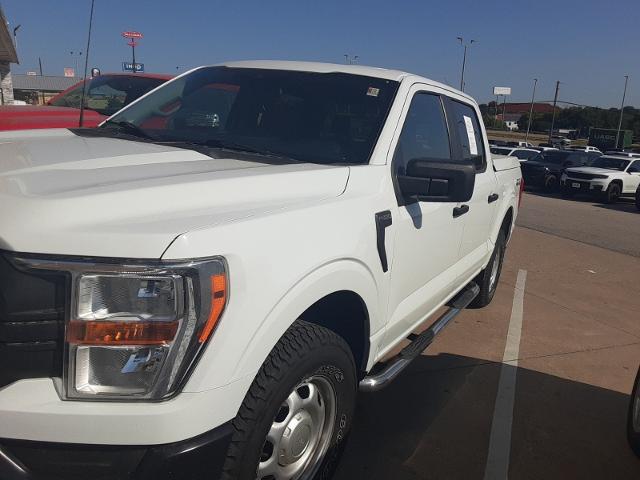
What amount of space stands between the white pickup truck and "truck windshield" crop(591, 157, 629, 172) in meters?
20.0

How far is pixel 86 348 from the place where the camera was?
5.20 ft

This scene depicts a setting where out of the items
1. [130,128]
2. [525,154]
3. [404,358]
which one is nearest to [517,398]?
[404,358]

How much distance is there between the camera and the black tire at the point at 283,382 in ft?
6.07

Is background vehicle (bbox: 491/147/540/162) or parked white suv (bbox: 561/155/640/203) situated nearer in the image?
parked white suv (bbox: 561/155/640/203)

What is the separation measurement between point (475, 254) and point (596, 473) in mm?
1810

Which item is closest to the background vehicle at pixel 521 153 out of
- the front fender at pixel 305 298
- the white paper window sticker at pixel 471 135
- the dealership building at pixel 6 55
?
the dealership building at pixel 6 55

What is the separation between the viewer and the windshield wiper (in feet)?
10.4

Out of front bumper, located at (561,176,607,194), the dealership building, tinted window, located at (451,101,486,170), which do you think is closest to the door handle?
tinted window, located at (451,101,486,170)

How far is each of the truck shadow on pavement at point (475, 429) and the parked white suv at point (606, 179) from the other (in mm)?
17171

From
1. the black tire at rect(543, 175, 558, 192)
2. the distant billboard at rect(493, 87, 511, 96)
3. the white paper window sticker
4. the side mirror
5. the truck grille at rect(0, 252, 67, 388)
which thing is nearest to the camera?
the truck grille at rect(0, 252, 67, 388)

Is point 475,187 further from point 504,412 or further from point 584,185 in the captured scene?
point 584,185

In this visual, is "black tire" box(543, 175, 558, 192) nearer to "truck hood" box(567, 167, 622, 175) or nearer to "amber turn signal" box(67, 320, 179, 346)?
"truck hood" box(567, 167, 622, 175)

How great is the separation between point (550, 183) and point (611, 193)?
2.77 metres

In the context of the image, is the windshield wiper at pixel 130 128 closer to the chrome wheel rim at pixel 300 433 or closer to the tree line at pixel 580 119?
the chrome wheel rim at pixel 300 433
